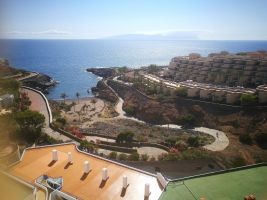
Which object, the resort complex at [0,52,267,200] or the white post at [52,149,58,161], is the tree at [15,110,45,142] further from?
the white post at [52,149,58,161]

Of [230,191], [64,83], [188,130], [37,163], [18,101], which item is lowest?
[64,83]

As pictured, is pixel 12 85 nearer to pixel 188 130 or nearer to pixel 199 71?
pixel 188 130

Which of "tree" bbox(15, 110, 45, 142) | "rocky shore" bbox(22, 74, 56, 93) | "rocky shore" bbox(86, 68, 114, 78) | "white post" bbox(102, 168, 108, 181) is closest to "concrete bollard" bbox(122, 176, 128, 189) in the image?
"white post" bbox(102, 168, 108, 181)

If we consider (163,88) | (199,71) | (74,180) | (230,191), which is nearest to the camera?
(230,191)

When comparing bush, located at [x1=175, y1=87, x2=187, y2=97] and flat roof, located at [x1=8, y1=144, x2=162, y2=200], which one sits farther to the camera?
bush, located at [x1=175, y1=87, x2=187, y2=97]

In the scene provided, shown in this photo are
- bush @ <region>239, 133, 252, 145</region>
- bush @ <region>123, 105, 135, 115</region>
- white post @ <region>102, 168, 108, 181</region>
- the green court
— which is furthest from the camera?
bush @ <region>123, 105, 135, 115</region>

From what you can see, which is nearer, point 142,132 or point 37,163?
point 37,163

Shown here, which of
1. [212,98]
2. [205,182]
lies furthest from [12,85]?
[205,182]
